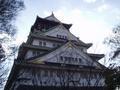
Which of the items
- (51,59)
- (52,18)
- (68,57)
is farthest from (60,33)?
(51,59)

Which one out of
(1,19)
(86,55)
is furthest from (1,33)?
(86,55)

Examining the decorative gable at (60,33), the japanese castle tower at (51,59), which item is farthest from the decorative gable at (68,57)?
the decorative gable at (60,33)

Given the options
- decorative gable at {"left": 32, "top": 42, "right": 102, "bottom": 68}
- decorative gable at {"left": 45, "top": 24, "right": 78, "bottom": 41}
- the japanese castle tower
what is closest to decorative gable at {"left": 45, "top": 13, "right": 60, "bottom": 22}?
the japanese castle tower

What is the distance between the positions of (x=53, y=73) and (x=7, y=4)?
37.7ft

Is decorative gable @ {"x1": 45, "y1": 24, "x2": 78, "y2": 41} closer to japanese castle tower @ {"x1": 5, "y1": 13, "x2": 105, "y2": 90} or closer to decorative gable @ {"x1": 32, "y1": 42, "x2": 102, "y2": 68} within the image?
japanese castle tower @ {"x1": 5, "y1": 13, "x2": 105, "y2": 90}

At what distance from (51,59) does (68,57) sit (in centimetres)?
224

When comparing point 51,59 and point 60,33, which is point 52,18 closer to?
point 60,33

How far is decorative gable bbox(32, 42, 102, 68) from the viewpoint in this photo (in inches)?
1031

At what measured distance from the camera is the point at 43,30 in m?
34.0

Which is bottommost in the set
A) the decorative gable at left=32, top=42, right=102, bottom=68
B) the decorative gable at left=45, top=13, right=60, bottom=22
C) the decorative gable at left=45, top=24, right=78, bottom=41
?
the decorative gable at left=32, top=42, right=102, bottom=68

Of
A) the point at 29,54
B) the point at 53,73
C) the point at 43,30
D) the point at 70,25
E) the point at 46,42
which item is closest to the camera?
the point at 53,73

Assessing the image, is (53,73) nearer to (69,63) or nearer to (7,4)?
(69,63)

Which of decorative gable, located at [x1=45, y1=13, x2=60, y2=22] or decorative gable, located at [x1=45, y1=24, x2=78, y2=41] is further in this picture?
decorative gable, located at [x1=45, y1=13, x2=60, y2=22]

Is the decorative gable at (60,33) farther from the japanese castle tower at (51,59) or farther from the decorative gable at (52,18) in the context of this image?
the decorative gable at (52,18)
